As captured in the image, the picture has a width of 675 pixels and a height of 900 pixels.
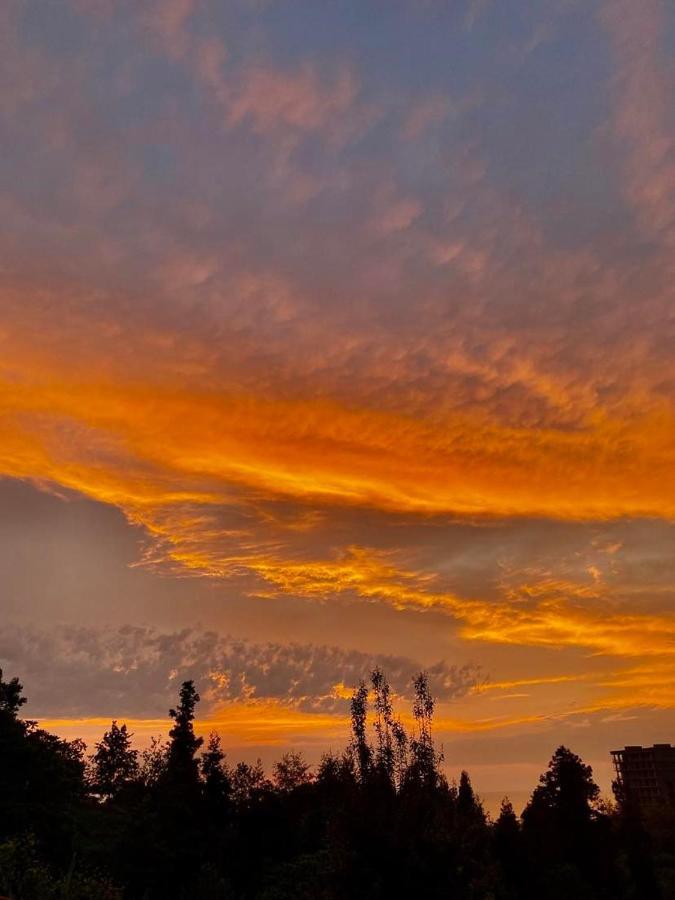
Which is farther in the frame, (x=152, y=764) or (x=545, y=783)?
(x=152, y=764)

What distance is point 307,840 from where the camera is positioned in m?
43.9

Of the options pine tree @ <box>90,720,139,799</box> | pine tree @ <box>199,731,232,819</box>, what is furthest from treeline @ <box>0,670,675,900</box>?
pine tree @ <box>90,720,139,799</box>

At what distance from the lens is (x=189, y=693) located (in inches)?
2901

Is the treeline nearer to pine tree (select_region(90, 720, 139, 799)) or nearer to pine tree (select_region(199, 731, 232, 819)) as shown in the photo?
pine tree (select_region(199, 731, 232, 819))

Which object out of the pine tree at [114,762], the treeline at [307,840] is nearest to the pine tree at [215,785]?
the treeline at [307,840]

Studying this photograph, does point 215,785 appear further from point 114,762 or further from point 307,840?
point 114,762

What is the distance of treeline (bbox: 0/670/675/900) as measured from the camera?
2152 centimetres

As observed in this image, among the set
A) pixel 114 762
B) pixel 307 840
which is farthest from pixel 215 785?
pixel 114 762

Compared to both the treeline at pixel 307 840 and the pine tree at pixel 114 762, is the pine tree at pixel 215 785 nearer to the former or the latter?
the treeline at pixel 307 840

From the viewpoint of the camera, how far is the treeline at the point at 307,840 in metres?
21.5

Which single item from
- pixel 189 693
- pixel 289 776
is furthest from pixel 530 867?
pixel 289 776

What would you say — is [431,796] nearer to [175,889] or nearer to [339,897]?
[339,897]

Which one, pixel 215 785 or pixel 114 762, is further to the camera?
pixel 114 762

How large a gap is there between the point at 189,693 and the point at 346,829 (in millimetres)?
55496
